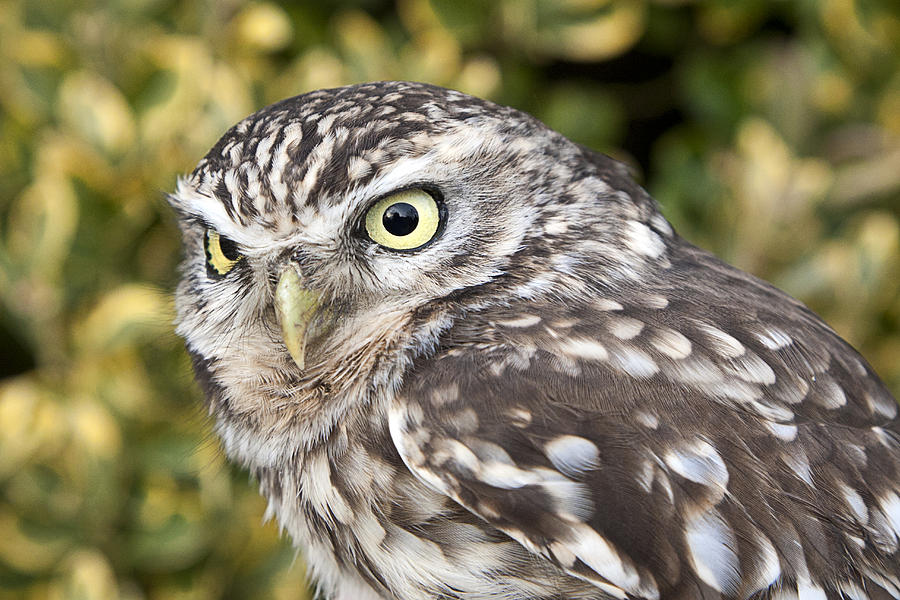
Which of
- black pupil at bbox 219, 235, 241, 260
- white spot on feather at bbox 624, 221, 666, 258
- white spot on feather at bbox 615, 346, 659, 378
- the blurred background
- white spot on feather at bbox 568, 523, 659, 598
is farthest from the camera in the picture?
the blurred background

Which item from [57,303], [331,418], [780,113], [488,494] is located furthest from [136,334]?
[780,113]

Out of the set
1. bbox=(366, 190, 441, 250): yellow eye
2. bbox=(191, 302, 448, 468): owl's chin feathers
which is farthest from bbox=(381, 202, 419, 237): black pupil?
bbox=(191, 302, 448, 468): owl's chin feathers

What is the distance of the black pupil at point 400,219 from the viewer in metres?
1.48

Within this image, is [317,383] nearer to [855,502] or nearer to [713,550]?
[713,550]

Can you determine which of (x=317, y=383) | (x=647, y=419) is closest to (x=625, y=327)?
(x=647, y=419)

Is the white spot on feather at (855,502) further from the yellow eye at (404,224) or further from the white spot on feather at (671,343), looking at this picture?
the yellow eye at (404,224)

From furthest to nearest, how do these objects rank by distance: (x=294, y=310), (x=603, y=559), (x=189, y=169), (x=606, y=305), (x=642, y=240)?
(x=189, y=169), (x=642, y=240), (x=606, y=305), (x=294, y=310), (x=603, y=559)

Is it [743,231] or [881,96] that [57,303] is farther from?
[881,96]

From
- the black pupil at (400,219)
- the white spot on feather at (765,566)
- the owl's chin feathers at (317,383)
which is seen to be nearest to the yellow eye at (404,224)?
the black pupil at (400,219)

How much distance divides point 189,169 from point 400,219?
1.20m

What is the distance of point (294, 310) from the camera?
1469mm

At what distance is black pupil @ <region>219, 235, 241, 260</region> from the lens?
1.58 meters

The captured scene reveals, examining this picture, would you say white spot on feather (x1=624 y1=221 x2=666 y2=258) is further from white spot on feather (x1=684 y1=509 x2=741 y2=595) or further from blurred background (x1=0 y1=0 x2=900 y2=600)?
blurred background (x1=0 y1=0 x2=900 y2=600)

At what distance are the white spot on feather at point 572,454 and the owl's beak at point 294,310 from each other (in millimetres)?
446
